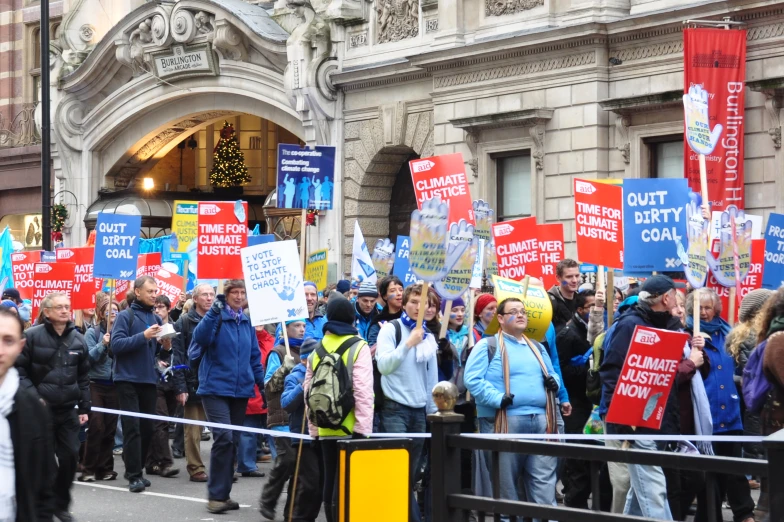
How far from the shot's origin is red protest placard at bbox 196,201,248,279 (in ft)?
49.4

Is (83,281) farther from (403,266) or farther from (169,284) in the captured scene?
(403,266)

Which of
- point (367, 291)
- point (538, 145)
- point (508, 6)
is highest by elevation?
point (508, 6)

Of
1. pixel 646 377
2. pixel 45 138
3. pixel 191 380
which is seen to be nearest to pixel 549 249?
pixel 191 380

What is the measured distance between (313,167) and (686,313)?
7304mm

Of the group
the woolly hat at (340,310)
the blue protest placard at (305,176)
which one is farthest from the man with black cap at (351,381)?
the blue protest placard at (305,176)

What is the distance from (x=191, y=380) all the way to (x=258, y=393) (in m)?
0.87

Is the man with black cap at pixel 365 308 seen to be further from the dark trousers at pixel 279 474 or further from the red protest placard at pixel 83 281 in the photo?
the red protest placard at pixel 83 281

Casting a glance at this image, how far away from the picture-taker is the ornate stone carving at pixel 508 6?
73.1 feet

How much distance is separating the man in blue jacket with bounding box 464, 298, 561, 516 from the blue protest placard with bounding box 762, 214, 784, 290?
4363 mm

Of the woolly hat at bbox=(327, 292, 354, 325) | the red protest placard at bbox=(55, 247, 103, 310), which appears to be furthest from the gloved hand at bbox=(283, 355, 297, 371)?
the red protest placard at bbox=(55, 247, 103, 310)

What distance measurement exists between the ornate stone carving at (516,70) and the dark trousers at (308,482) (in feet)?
40.6

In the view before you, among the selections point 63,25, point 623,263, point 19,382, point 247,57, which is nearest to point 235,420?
point 623,263

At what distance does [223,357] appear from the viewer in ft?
39.4

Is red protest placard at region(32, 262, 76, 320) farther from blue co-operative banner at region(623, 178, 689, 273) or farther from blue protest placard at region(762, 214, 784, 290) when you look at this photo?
blue protest placard at region(762, 214, 784, 290)
